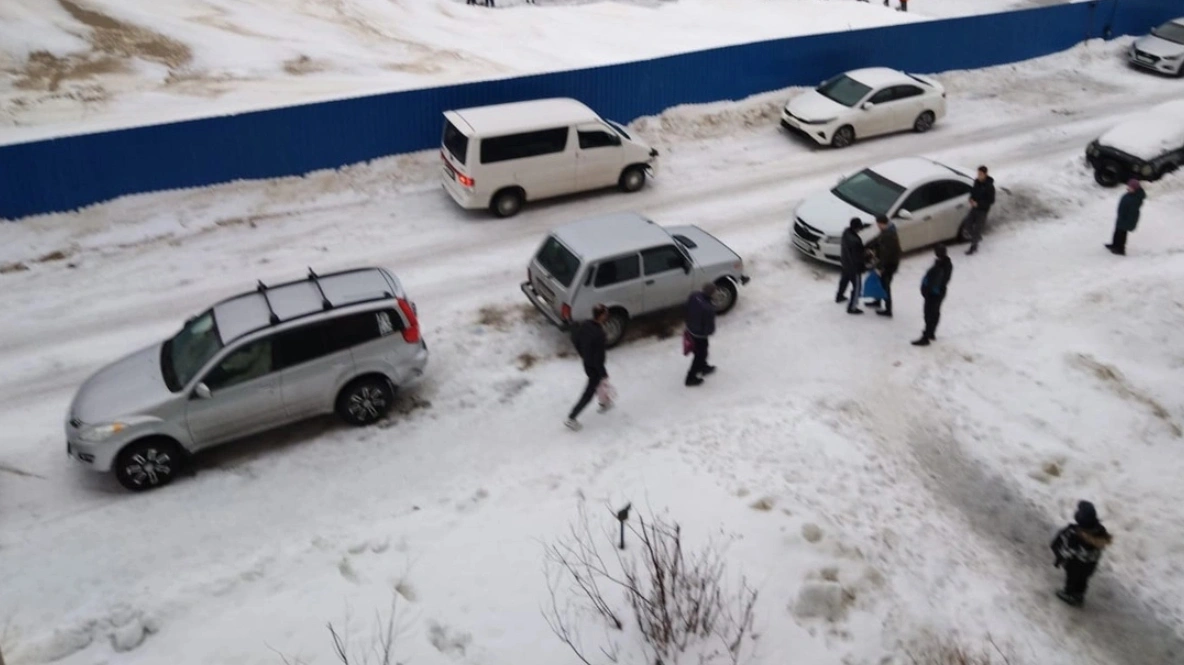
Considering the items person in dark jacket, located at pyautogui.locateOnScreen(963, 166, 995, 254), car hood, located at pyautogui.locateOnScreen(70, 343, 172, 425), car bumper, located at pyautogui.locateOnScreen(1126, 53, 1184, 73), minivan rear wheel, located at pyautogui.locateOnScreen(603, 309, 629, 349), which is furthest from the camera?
car bumper, located at pyautogui.locateOnScreen(1126, 53, 1184, 73)

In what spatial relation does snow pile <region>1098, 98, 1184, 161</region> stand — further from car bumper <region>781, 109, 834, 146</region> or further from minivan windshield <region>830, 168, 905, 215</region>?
minivan windshield <region>830, 168, 905, 215</region>

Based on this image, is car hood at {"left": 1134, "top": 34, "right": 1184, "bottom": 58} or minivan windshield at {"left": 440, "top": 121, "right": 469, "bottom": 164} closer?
minivan windshield at {"left": 440, "top": 121, "right": 469, "bottom": 164}

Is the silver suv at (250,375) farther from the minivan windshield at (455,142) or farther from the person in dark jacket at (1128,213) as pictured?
the person in dark jacket at (1128,213)

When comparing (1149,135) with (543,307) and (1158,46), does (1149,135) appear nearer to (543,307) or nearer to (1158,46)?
(1158,46)

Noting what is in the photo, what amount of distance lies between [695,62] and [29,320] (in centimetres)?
1495

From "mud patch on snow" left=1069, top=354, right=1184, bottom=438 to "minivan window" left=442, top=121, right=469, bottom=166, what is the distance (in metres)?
10.8

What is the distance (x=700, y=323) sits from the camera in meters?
12.2

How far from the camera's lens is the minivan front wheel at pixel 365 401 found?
11.7 meters

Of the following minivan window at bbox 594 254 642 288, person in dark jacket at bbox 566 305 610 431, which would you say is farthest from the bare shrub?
minivan window at bbox 594 254 642 288

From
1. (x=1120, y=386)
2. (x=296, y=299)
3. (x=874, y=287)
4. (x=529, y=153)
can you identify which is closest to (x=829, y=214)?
(x=874, y=287)

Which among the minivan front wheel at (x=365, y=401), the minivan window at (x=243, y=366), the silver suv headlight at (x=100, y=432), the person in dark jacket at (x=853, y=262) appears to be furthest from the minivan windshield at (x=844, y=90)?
the silver suv headlight at (x=100, y=432)

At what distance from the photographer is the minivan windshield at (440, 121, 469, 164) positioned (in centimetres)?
1697

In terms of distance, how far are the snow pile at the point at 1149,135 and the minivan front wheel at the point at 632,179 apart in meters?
10.1

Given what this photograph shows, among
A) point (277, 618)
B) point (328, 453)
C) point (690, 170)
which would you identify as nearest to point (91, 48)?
point (690, 170)
